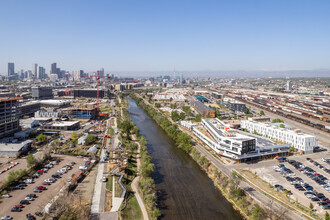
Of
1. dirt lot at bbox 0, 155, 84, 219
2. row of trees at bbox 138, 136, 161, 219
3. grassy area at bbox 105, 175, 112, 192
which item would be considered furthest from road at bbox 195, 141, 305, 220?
dirt lot at bbox 0, 155, 84, 219

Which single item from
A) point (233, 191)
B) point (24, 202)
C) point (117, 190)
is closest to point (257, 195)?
point (233, 191)

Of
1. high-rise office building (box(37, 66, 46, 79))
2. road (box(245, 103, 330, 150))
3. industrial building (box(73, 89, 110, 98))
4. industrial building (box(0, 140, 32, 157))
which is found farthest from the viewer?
high-rise office building (box(37, 66, 46, 79))

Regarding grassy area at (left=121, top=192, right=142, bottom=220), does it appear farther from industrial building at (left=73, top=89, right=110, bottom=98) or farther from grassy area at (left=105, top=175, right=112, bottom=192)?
industrial building at (left=73, top=89, right=110, bottom=98)

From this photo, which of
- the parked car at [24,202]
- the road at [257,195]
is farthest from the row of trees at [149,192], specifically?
the parked car at [24,202]

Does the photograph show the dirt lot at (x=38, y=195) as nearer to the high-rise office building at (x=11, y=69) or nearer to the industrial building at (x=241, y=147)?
the industrial building at (x=241, y=147)

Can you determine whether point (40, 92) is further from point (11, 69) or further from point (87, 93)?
point (11, 69)
